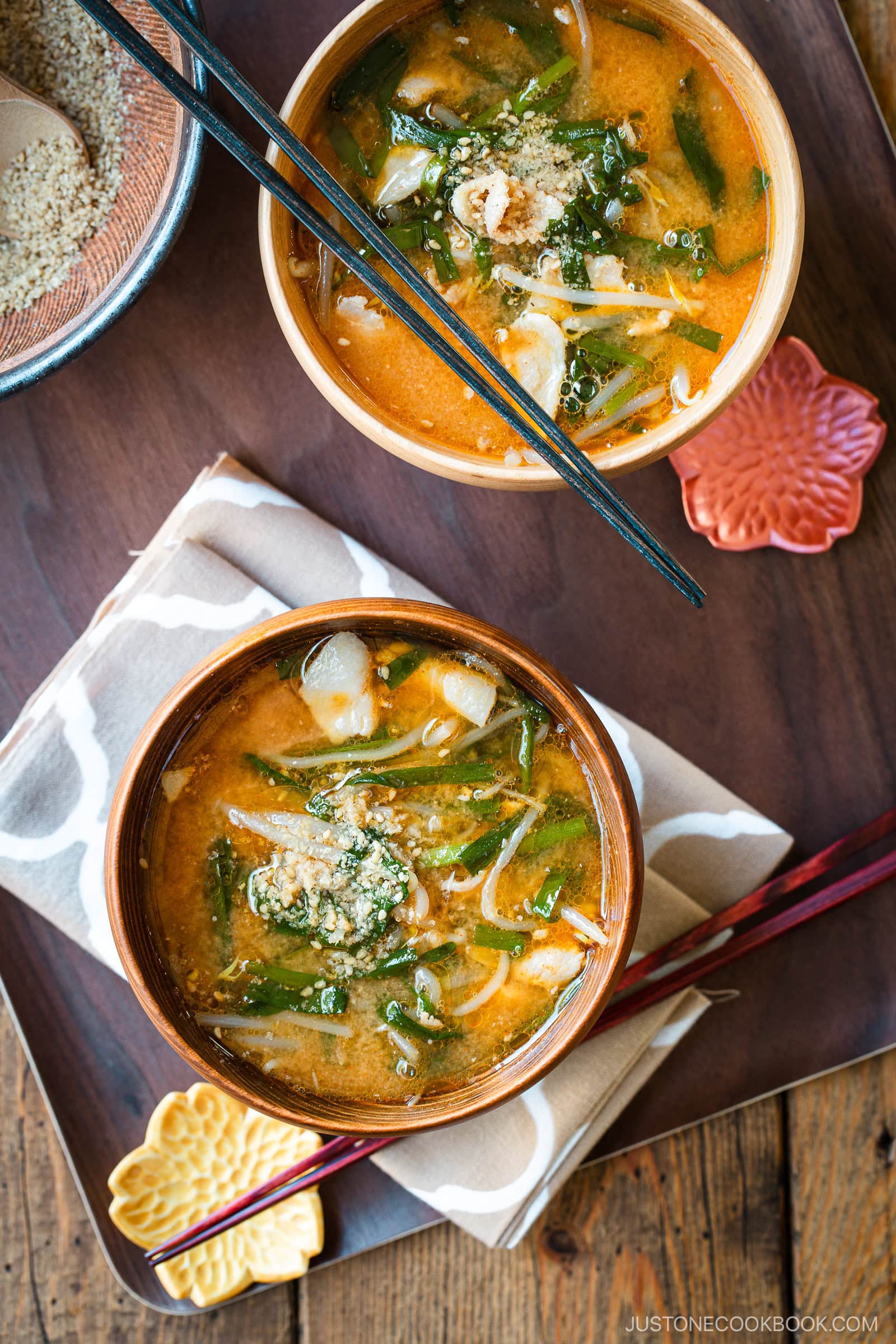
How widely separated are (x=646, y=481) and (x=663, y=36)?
62 cm

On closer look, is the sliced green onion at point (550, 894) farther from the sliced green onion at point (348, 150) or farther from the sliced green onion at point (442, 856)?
the sliced green onion at point (348, 150)

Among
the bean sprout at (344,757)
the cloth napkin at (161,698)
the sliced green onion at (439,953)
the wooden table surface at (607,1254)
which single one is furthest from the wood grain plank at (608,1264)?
the bean sprout at (344,757)

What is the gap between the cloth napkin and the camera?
5.03 feet

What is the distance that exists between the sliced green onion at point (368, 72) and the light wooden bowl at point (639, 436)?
0.05ft

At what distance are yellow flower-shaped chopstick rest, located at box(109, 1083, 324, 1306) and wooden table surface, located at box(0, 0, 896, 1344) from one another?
15 cm

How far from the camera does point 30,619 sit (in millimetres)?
1646

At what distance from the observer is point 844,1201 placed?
1.77m

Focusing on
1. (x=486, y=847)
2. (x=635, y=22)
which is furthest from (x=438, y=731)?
(x=635, y=22)

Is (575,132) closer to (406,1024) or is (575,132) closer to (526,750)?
(526,750)

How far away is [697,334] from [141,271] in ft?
2.50

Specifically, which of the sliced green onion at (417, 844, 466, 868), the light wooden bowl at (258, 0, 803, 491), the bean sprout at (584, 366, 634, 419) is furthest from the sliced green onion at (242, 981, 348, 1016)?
the bean sprout at (584, 366, 634, 419)

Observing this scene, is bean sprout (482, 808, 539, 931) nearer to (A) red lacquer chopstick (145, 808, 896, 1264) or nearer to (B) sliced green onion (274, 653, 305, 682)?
(A) red lacquer chopstick (145, 808, 896, 1264)

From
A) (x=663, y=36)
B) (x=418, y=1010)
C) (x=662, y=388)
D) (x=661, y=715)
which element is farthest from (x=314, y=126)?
(x=418, y=1010)

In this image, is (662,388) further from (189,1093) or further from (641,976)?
(189,1093)
